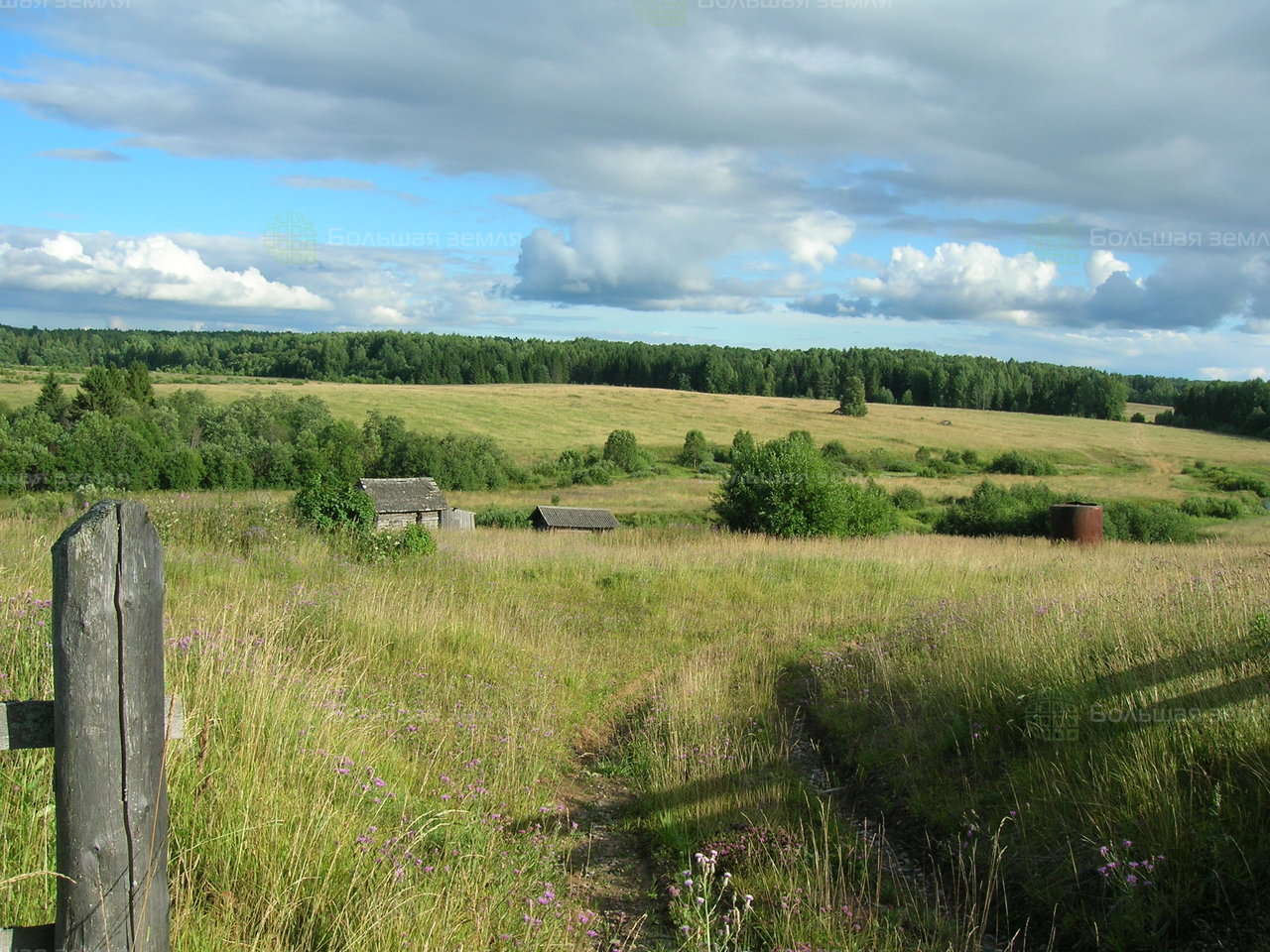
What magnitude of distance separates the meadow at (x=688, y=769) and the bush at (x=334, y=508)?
9.82 feet

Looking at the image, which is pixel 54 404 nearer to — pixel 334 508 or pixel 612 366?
pixel 334 508

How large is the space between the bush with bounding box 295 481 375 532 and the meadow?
118 inches

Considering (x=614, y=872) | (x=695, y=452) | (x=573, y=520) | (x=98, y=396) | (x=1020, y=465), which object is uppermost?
(x=98, y=396)

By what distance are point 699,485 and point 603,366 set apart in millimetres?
88112

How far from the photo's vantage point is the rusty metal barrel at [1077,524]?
25.0 m

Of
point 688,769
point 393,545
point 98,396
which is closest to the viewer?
→ point 688,769

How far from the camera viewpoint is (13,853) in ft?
11.4

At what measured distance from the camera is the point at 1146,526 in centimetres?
3853

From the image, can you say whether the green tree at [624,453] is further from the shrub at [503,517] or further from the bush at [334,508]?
the bush at [334,508]

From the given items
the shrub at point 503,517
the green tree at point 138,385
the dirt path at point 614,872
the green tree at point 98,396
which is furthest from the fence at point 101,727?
the green tree at point 138,385

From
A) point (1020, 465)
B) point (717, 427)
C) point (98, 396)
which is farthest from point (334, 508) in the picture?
point (717, 427)

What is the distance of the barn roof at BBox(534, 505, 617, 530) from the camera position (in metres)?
41.6

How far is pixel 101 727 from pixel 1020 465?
79.1m

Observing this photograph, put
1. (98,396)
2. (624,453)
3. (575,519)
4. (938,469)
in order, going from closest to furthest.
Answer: (575,519) < (98,396) < (624,453) < (938,469)
